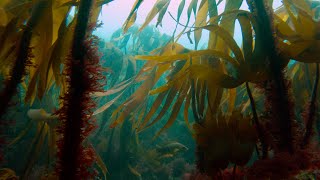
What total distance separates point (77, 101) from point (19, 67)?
1.37 ft

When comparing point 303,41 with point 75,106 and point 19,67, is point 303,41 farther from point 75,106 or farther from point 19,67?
point 19,67

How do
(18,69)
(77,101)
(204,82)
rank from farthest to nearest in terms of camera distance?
(204,82) → (18,69) → (77,101)

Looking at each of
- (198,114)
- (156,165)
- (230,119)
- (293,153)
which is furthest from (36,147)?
(156,165)

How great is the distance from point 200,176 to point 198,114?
43 centimetres

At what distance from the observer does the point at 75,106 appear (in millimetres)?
1069

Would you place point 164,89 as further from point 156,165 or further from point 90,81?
point 156,165

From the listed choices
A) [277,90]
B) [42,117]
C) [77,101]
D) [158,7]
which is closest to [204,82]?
[277,90]

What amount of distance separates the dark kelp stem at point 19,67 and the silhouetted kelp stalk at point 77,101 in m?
0.31

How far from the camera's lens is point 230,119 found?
1.39 meters

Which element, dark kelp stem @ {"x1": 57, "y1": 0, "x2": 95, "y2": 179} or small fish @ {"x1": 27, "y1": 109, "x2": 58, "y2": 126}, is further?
small fish @ {"x1": 27, "y1": 109, "x2": 58, "y2": 126}

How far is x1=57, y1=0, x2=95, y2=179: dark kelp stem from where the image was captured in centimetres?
107

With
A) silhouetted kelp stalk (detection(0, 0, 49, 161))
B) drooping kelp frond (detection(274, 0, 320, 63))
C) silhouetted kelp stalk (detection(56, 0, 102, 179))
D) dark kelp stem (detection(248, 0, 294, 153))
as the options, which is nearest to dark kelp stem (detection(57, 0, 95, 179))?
silhouetted kelp stalk (detection(56, 0, 102, 179))

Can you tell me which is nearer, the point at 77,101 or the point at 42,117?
the point at 77,101

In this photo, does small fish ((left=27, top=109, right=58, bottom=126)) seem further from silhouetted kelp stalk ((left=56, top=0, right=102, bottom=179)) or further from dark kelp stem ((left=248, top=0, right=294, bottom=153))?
dark kelp stem ((left=248, top=0, right=294, bottom=153))
